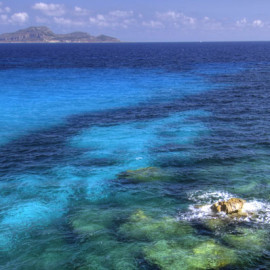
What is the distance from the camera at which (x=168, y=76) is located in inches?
4707

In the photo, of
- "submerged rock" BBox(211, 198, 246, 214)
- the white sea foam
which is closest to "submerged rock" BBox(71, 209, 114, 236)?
the white sea foam

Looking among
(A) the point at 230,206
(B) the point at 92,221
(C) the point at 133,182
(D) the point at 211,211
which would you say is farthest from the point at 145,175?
(A) the point at 230,206

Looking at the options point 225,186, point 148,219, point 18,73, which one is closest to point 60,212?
point 148,219

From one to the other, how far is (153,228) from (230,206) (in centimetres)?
803

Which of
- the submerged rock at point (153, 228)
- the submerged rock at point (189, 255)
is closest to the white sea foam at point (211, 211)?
the submerged rock at point (153, 228)

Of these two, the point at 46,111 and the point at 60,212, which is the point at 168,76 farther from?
the point at 60,212

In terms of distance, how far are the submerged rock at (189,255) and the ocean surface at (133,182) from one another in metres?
0.08

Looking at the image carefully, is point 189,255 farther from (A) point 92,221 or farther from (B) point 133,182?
(B) point 133,182

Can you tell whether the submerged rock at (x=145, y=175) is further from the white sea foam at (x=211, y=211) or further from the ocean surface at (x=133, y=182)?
the white sea foam at (x=211, y=211)

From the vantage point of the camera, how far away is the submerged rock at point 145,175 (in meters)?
39.7

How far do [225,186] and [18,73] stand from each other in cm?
A: 11275

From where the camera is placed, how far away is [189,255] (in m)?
26.1

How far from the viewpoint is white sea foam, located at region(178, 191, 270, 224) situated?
31.1 meters

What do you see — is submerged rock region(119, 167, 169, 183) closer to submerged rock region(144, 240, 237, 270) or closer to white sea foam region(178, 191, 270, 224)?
white sea foam region(178, 191, 270, 224)
